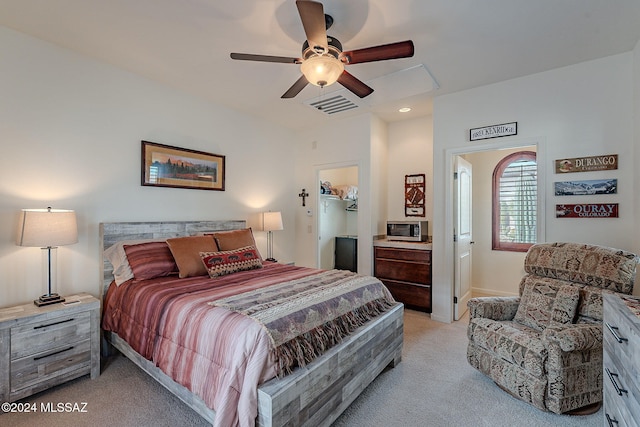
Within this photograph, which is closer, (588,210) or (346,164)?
(588,210)

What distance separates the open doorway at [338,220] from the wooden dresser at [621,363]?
11.6 feet

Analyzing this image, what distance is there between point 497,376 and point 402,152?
320 cm

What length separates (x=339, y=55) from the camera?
2.03 metres

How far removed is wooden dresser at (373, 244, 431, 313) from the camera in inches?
149

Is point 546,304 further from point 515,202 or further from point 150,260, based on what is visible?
point 150,260

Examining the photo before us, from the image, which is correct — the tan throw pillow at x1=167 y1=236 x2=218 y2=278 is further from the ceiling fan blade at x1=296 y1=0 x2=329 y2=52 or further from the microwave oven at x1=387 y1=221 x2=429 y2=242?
the microwave oven at x1=387 y1=221 x2=429 y2=242

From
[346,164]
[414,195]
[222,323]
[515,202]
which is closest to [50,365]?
[222,323]

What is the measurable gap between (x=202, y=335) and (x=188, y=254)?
1.24 m

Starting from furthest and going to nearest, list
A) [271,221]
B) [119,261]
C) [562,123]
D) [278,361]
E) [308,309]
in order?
1. [271,221]
2. [562,123]
3. [119,261]
4. [308,309]
5. [278,361]

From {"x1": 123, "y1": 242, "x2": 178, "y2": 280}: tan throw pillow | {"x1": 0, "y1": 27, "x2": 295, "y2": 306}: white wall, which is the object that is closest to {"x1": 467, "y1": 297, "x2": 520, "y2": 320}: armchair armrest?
{"x1": 123, "y1": 242, "x2": 178, "y2": 280}: tan throw pillow

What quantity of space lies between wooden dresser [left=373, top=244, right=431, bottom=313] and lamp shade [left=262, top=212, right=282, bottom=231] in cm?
142

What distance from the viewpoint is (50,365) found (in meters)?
2.12

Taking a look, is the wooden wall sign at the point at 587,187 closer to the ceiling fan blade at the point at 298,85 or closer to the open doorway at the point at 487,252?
the open doorway at the point at 487,252

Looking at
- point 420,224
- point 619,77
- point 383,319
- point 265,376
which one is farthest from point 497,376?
point 619,77
